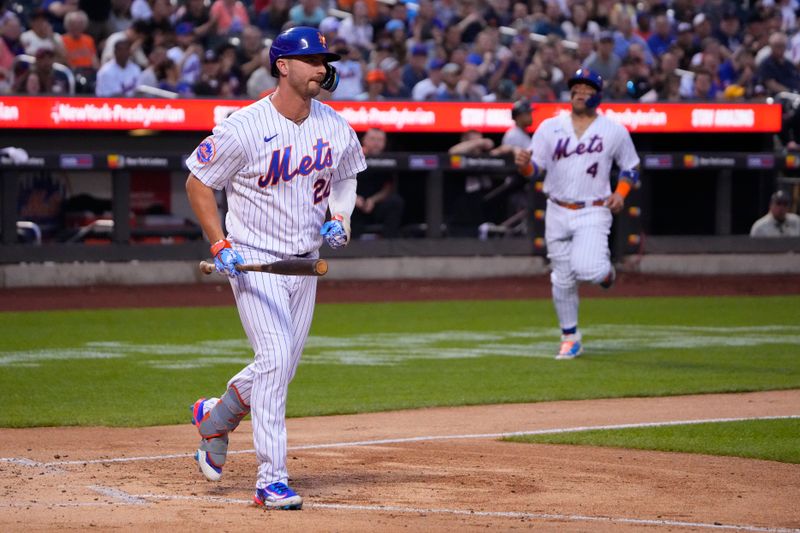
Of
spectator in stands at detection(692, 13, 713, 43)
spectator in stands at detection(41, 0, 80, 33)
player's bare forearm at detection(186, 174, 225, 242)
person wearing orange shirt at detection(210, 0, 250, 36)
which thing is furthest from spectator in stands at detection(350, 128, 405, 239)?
player's bare forearm at detection(186, 174, 225, 242)

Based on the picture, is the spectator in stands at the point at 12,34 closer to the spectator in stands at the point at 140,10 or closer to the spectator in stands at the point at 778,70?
the spectator in stands at the point at 140,10

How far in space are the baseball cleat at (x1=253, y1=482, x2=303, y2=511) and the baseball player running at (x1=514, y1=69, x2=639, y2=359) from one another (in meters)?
5.79

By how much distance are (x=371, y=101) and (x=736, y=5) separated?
960 centimetres

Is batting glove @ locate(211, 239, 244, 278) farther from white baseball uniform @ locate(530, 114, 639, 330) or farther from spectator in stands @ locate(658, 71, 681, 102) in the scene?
spectator in stands @ locate(658, 71, 681, 102)

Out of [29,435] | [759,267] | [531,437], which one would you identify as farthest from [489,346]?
[759,267]

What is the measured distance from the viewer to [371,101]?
1797 centimetres

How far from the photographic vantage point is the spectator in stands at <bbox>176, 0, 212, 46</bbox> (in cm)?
1905

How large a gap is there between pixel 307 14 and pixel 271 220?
14.4 m

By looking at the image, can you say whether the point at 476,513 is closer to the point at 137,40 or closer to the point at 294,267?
the point at 294,267

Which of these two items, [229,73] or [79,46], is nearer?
[79,46]

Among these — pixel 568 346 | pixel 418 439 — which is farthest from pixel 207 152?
pixel 568 346

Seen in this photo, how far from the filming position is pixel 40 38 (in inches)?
680

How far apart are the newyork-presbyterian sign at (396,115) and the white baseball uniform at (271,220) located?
9.32 m

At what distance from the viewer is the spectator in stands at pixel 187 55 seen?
17906 millimetres
